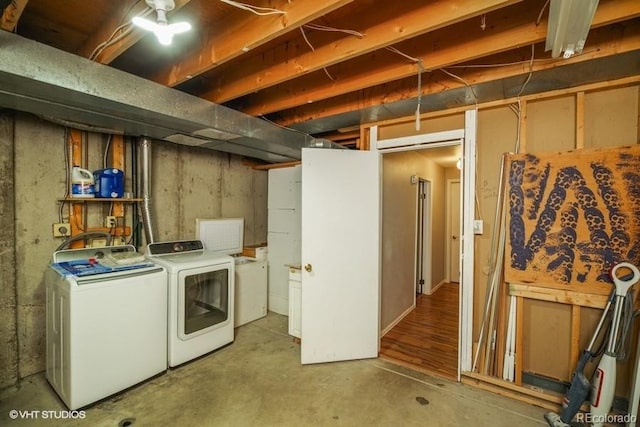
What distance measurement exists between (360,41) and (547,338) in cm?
260

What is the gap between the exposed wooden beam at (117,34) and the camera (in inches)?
60.8

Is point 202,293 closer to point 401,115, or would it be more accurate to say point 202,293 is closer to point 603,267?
point 401,115

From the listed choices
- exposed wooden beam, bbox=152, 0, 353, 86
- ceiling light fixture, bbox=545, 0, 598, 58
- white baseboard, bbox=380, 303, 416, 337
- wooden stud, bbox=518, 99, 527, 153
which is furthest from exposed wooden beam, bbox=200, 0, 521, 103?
white baseboard, bbox=380, 303, 416, 337

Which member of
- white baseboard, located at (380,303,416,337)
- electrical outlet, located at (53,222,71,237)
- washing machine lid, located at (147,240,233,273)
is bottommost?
white baseboard, located at (380,303,416,337)

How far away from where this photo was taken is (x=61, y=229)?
2525 millimetres

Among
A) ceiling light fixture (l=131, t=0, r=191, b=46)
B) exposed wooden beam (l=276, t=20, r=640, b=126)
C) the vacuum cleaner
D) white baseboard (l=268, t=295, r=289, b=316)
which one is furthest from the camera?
white baseboard (l=268, t=295, r=289, b=316)

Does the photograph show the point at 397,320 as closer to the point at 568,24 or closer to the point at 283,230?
the point at 283,230

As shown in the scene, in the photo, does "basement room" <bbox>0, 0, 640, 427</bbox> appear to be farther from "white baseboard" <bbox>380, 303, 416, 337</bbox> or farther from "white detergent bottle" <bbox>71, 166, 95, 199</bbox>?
"white baseboard" <bbox>380, 303, 416, 337</bbox>

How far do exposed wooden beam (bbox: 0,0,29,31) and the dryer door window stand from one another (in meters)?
1.98

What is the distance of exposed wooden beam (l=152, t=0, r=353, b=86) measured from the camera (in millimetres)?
1433

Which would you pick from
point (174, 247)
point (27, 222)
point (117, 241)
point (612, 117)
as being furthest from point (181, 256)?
point (612, 117)

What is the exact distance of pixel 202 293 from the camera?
9.84ft

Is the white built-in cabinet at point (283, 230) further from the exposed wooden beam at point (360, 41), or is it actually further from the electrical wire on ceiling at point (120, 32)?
the electrical wire on ceiling at point (120, 32)

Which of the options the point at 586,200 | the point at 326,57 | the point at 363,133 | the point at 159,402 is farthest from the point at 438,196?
the point at 159,402
